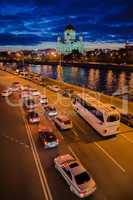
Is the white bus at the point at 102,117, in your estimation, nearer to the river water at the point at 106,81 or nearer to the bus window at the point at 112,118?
the bus window at the point at 112,118

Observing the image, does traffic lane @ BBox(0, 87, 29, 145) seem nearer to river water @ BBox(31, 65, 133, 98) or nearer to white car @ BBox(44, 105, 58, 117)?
white car @ BBox(44, 105, 58, 117)

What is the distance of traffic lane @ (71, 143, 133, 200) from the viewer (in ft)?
53.0

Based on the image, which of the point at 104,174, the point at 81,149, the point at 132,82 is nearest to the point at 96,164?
the point at 104,174

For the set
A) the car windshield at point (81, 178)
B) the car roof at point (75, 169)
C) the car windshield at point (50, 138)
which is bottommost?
the car windshield at point (81, 178)

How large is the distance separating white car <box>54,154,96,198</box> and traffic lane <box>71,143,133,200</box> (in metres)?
1.24

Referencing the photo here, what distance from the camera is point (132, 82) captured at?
3723 inches

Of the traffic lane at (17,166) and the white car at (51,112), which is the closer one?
the traffic lane at (17,166)

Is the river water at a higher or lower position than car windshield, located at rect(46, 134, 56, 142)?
lower

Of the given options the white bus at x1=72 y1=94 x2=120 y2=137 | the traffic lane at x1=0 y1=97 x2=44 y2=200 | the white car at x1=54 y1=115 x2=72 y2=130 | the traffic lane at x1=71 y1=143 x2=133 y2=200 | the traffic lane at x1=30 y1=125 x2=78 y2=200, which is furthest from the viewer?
the white car at x1=54 y1=115 x2=72 y2=130

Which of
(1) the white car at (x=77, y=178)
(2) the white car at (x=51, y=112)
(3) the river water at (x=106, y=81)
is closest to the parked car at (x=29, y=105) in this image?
(2) the white car at (x=51, y=112)

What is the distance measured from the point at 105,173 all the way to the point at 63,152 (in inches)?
196

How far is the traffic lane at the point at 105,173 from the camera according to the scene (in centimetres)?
1615

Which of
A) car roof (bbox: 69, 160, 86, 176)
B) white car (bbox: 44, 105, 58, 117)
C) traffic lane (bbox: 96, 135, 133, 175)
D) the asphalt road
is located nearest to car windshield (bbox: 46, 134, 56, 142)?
the asphalt road

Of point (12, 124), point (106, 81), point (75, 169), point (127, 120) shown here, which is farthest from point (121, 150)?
point (106, 81)
